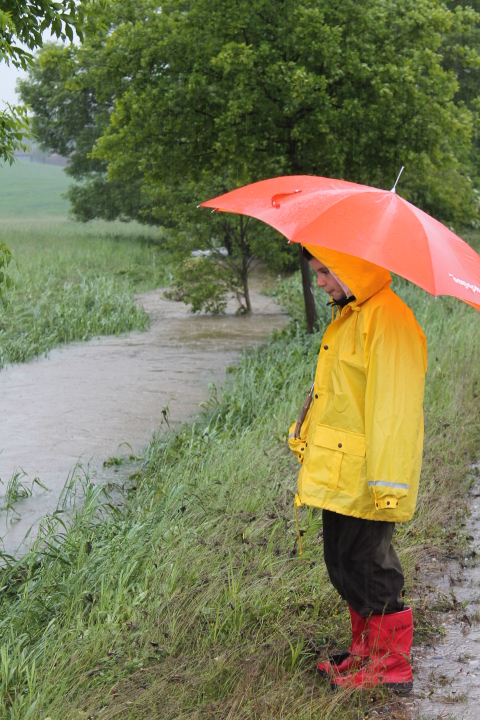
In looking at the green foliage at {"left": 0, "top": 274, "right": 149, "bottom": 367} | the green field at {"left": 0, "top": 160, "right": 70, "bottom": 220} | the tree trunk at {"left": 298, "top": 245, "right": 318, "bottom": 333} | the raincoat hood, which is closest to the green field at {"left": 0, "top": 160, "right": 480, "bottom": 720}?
the raincoat hood

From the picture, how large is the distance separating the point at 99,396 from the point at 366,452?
714 cm

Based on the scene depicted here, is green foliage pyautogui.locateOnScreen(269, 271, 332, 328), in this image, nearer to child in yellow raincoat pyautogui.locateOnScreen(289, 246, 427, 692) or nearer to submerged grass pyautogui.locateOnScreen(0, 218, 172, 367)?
submerged grass pyautogui.locateOnScreen(0, 218, 172, 367)

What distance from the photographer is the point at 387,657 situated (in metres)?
3.15

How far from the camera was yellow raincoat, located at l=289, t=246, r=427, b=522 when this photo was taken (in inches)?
113

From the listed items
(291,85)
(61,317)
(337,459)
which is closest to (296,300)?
(61,317)

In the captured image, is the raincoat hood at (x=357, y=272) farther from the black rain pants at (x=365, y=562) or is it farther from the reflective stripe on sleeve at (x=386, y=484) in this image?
the black rain pants at (x=365, y=562)

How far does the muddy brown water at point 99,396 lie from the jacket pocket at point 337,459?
2.52 meters

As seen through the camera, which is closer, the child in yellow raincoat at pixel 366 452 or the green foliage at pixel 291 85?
the child in yellow raincoat at pixel 366 452

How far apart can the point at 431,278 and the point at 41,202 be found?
121 feet

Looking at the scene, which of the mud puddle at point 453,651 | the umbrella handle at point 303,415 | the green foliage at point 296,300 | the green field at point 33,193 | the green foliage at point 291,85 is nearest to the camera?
the mud puddle at point 453,651

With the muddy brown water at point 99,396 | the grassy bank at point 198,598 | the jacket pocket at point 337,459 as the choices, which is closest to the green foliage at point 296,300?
the muddy brown water at point 99,396

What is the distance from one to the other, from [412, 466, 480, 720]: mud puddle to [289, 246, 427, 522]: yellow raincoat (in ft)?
2.36

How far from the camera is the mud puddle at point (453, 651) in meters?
3.08

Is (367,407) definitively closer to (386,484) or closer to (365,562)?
(386,484)
